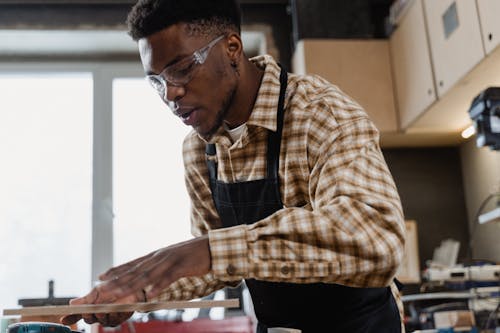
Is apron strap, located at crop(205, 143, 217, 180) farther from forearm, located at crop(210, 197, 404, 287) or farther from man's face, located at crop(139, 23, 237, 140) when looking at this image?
forearm, located at crop(210, 197, 404, 287)

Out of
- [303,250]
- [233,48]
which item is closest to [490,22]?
[233,48]

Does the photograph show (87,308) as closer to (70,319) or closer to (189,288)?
(70,319)

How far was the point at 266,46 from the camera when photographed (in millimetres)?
3512

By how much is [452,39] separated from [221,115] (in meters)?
1.56

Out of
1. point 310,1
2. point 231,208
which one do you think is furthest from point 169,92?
point 310,1

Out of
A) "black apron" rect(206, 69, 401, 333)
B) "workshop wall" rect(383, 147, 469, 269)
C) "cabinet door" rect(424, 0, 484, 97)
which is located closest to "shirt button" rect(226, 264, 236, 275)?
"black apron" rect(206, 69, 401, 333)

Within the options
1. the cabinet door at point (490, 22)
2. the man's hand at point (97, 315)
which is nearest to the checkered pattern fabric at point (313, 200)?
the man's hand at point (97, 315)

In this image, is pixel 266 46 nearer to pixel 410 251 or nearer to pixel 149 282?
pixel 410 251

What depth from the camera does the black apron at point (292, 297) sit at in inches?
48.6

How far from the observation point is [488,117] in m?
2.12

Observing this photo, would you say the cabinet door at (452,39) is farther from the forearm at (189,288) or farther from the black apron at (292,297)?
the forearm at (189,288)

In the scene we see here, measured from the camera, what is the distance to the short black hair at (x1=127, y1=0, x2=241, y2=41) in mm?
1213

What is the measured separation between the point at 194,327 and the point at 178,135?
3.63 feet

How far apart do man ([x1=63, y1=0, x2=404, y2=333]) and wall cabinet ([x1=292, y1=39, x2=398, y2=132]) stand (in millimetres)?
1672
